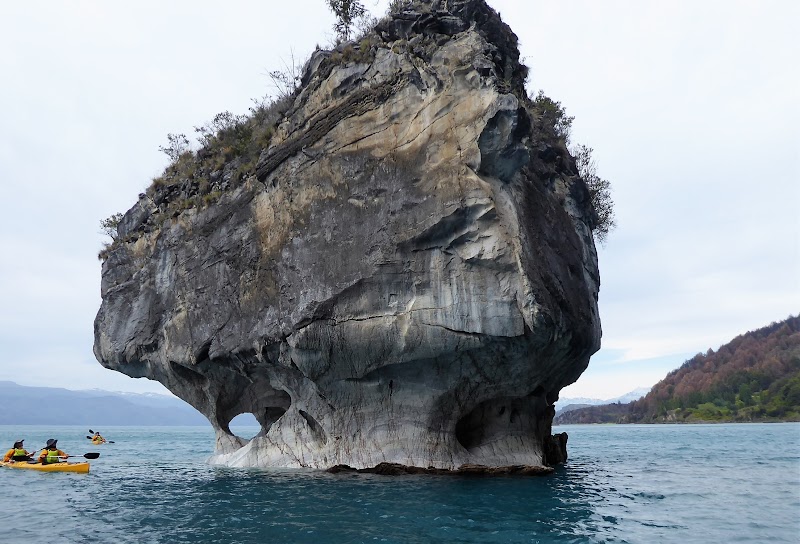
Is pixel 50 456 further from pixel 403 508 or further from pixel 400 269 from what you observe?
pixel 403 508

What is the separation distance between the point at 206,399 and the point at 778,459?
95.5 feet

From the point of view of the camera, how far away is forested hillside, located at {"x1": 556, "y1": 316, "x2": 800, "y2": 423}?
10938 centimetres

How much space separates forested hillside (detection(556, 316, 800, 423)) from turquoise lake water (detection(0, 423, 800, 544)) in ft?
320

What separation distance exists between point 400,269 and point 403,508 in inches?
302

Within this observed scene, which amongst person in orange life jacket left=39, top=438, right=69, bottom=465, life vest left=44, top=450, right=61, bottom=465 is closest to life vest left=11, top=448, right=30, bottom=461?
person in orange life jacket left=39, top=438, right=69, bottom=465

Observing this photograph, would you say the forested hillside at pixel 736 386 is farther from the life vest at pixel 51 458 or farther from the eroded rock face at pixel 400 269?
the life vest at pixel 51 458

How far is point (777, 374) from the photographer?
119m

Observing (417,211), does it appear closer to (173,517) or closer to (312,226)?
(312,226)

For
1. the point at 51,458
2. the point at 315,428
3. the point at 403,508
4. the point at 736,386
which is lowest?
the point at 403,508

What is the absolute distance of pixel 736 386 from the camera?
4811 inches

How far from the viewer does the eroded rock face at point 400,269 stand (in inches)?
782

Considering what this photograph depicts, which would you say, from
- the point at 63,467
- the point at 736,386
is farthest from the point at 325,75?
the point at 736,386

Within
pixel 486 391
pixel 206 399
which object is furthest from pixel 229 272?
pixel 486 391

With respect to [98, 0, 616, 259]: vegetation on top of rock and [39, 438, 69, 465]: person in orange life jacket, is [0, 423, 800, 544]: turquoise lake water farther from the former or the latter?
[98, 0, 616, 259]: vegetation on top of rock
